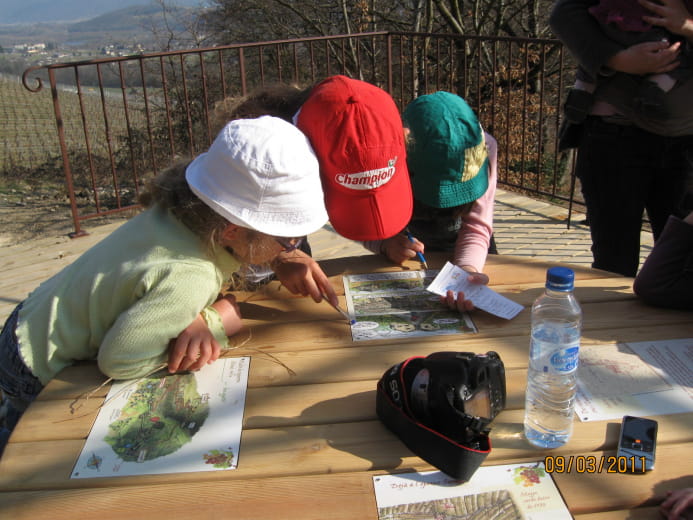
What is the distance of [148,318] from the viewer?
120cm

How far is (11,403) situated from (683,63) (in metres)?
2.30

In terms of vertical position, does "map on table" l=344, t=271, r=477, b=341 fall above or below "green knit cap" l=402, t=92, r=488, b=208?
below

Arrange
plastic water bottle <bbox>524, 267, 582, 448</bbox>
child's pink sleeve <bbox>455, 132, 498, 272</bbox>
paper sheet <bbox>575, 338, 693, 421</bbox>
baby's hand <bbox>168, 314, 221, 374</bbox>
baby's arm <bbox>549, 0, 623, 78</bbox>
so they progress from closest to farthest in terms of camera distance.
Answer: plastic water bottle <bbox>524, 267, 582, 448</bbox>
paper sheet <bbox>575, 338, 693, 421</bbox>
baby's hand <bbox>168, 314, 221, 374</bbox>
child's pink sleeve <bbox>455, 132, 498, 272</bbox>
baby's arm <bbox>549, 0, 623, 78</bbox>

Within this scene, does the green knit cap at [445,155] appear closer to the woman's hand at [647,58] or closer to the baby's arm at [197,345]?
the woman's hand at [647,58]

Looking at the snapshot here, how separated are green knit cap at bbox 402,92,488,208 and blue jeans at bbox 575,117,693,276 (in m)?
0.56

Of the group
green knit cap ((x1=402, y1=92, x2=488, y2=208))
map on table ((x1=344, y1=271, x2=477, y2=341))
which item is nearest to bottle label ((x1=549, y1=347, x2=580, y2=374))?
map on table ((x1=344, y1=271, x2=477, y2=341))

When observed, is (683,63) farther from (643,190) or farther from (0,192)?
(0,192)

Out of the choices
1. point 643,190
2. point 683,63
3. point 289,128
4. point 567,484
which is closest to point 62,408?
point 289,128

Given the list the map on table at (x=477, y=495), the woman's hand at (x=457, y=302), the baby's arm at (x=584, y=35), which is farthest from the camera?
the baby's arm at (x=584, y=35)

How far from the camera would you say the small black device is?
965 mm

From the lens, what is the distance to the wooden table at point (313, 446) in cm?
91

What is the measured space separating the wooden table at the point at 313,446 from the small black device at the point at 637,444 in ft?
0.06

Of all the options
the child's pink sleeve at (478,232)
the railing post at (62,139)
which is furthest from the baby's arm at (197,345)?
the railing post at (62,139)
